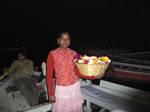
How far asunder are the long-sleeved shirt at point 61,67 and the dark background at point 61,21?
16.8 metres

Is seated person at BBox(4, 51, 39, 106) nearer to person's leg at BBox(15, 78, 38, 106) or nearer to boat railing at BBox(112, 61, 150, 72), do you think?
person's leg at BBox(15, 78, 38, 106)

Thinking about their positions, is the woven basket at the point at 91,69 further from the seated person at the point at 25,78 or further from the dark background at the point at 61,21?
the dark background at the point at 61,21

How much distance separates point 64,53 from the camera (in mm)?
2654

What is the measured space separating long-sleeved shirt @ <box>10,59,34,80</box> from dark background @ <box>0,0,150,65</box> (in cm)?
1445

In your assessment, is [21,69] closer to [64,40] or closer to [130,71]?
[130,71]

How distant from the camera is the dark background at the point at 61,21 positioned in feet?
73.0

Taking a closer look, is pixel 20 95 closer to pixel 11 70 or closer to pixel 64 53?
pixel 11 70

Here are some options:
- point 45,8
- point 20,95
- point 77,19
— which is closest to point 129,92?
point 20,95

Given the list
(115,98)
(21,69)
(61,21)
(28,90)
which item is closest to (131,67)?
(115,98)

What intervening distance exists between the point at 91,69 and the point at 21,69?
3357 mm

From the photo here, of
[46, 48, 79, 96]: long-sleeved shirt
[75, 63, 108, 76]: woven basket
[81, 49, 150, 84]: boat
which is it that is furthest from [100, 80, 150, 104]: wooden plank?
[46, 48, 79, 96]: long-sleeved shirt

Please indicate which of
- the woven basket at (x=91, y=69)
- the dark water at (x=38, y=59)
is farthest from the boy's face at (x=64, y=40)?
the dark water at (x=38, y=59)

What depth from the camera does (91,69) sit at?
2494 millimetres

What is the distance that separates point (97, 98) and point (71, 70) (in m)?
1.05
